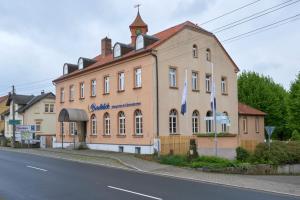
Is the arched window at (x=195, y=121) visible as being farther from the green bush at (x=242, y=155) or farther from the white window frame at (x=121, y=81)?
the green bush at (x=242, y=155)

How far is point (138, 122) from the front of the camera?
32.8 metres

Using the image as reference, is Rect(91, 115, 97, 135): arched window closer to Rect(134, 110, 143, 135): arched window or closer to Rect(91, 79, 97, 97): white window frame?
Rect(91, 79, 97, 97): white window frame

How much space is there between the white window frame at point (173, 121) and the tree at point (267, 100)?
29.7 m

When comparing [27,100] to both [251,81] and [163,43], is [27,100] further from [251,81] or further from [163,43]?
[163,43]

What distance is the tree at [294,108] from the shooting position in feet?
168

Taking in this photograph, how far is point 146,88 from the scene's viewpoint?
31656 millimetres

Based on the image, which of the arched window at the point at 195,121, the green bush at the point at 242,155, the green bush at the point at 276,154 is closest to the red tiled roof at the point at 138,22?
the arched window at the point at 195,121

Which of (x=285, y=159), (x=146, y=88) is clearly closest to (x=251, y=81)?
(x=146, y=88)

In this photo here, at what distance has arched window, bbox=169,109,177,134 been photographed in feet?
106

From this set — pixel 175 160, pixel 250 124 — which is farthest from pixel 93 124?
pixel 250 124

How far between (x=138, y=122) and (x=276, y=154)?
12444 mm

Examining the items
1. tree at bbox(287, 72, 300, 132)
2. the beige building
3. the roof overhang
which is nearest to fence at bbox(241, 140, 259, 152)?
the beige building

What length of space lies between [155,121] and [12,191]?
1877cm

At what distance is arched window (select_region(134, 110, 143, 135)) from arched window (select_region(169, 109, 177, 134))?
2.31m
